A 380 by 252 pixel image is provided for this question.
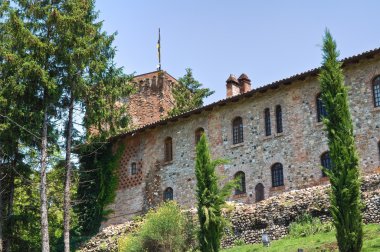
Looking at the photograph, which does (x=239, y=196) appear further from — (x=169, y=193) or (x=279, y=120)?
(x=169, y=193)

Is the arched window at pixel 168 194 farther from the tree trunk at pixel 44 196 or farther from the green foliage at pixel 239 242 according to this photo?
the green foliage at pixel 239 242

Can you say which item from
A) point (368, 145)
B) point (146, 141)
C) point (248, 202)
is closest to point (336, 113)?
point (368, 145)

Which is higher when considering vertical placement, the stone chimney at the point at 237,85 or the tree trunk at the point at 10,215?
the stone chimney at the point at 237,85

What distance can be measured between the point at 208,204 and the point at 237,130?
365 inches

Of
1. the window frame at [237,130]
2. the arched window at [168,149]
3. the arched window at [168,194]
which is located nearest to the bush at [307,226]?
Answer: the window frame at [237,130]

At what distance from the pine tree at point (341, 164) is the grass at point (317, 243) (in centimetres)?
93

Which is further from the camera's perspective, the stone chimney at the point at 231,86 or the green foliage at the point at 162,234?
the stone chimney at the point at 231,86

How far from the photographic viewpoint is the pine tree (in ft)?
61.7

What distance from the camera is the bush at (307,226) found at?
23.0 metres

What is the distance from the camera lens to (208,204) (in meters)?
22.9

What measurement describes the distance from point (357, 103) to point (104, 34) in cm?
1188

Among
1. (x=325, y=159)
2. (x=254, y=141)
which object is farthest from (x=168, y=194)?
(x=325, y=159)

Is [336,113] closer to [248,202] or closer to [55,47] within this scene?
[248,202]

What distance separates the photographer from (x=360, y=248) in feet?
61.5
